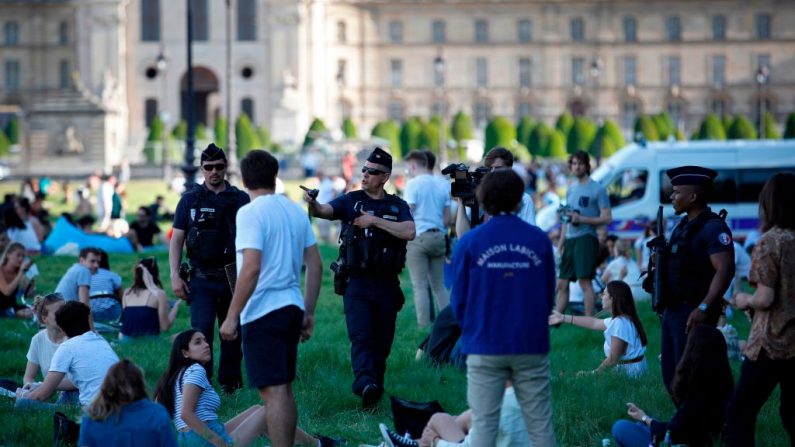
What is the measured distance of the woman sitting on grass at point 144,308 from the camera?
15.2 meters

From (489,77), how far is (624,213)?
2347 inches

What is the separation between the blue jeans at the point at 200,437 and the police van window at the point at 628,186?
19.5m

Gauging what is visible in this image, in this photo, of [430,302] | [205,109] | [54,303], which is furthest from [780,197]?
[205,109]

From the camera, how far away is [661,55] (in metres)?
87.7

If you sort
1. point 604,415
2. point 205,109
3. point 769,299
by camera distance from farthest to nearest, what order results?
1. point 205,109
2. point 604,415
3. point 769,299

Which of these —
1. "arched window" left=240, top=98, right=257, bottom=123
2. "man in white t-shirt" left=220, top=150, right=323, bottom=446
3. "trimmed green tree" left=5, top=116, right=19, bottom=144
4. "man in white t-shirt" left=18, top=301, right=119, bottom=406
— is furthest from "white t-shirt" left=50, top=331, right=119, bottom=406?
"arched window" left=240, top=98, right=257, bottom=123

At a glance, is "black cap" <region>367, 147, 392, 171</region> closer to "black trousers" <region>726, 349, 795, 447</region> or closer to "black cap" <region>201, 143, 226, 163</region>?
"black cap" <region>201, 143, 226, 163</region>

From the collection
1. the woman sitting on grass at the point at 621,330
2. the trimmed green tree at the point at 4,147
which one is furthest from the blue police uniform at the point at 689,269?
the trimmed green tree at the point at 4,147

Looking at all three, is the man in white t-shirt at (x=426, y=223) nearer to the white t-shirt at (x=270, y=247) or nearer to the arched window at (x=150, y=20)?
the white t-shirt at (x=270, y=247)

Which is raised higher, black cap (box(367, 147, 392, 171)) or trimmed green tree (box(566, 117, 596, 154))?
trimmed green tree (box(566, 117, 596, 154))

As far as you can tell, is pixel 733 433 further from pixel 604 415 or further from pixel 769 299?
pixel 604 415

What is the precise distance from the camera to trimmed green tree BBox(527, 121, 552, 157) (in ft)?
220

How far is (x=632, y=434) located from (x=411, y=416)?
142 centimetres

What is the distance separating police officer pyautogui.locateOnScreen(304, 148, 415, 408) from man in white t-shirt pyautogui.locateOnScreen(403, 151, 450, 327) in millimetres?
3747
